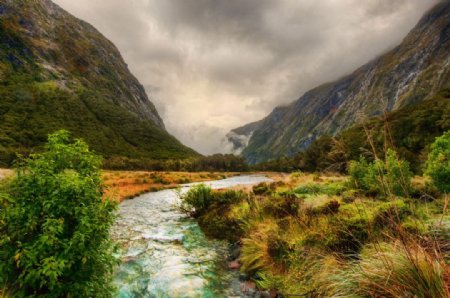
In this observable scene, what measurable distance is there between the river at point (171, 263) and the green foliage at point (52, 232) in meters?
2.81

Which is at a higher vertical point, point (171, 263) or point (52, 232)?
point (52, 232)

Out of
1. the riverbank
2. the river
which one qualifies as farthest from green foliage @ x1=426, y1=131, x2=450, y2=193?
the river

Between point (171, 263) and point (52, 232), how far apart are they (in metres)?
5.89

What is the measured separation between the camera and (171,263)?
9.34 m

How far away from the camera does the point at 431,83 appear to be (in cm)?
17338

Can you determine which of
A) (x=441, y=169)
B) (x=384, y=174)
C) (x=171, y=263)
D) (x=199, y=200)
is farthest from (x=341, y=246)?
(x=199, y=200)

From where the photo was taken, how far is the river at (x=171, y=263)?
7438 mm

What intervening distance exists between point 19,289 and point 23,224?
3.08 ft

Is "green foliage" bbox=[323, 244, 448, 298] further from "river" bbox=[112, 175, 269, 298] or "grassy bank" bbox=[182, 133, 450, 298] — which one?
"river" bbox=[112, 175, 269, 298]

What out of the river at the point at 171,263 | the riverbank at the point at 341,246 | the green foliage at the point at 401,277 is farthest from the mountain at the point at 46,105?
the green foliage at the point at 401,277

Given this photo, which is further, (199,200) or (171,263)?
(199,200)

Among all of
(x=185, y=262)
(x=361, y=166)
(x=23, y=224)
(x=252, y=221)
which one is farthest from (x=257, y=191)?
(x=23, y=224)

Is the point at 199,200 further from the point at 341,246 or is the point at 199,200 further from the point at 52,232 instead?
the point at 52,232

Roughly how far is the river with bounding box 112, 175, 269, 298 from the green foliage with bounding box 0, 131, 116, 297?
111 inches
